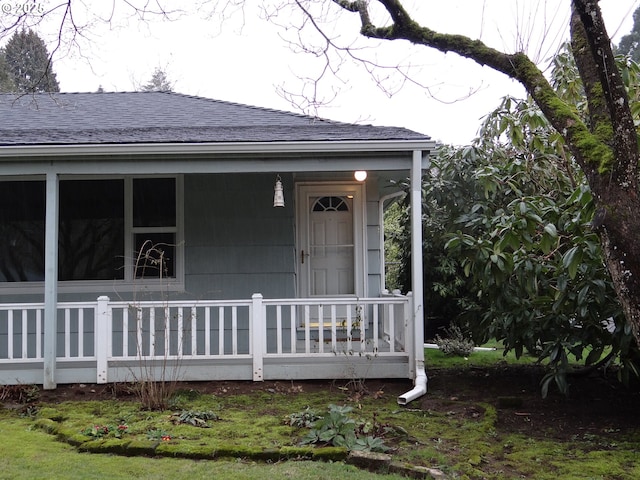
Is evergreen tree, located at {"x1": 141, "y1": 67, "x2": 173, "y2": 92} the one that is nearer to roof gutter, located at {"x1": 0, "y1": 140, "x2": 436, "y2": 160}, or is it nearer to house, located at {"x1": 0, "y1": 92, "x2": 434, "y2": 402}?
house, located at {"x1": 0, "y1": 92, "x2": 434, "y2": 402}

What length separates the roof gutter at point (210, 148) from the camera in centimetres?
665

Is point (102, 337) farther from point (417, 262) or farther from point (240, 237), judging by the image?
point (417, 262)

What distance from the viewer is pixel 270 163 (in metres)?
6.93

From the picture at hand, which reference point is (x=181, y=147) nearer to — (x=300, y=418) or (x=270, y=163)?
(x=270, y=163)

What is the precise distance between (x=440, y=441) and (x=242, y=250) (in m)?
3.94

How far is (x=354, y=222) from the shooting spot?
8.63 m

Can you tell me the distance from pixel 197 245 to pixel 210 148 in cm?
173

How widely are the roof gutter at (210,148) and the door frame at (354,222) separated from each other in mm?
1792

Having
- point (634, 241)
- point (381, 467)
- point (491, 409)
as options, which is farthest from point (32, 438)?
point (634, 241)

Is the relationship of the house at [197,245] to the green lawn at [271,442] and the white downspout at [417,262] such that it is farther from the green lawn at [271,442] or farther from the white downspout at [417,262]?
the green lawn at [271,442]

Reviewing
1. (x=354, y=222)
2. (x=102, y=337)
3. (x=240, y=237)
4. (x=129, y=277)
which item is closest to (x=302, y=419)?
(x=102, y=337)

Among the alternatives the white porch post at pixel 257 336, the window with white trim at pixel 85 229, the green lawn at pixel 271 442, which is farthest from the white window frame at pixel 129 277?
the green lawn at pixel 271 442

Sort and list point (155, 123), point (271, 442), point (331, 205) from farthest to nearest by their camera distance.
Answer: point (331, 205), point (155, 123), point (271, 442)

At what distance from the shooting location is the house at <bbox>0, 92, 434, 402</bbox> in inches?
268
